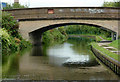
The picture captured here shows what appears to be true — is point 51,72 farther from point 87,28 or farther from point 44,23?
point 87,28

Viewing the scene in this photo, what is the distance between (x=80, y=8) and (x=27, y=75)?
1913cm

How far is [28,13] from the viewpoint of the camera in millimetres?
29578

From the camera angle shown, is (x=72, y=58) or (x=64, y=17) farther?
(x=64, y=17)

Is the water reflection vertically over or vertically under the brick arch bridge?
under

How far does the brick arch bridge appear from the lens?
28.5 metres

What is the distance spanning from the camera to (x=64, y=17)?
28734 mm

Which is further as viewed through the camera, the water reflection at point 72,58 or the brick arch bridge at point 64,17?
the brick arch bridge at point 64,17

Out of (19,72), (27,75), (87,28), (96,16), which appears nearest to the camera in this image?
(27,75)

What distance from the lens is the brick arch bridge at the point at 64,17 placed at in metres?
28.5

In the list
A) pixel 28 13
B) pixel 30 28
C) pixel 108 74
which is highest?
pixel 28 13

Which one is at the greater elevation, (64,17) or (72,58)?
(64,17)

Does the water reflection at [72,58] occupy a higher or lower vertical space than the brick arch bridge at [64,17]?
lower

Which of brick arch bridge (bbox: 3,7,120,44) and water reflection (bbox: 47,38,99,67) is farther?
brick arch bridge (bbox: 3,7,120,44)

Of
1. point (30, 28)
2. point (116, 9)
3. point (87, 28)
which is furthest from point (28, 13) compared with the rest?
point (87, 28)
